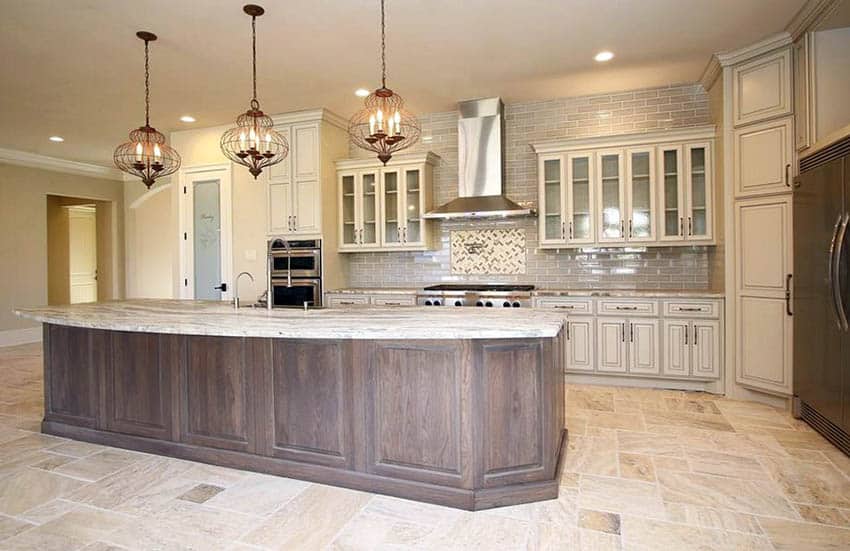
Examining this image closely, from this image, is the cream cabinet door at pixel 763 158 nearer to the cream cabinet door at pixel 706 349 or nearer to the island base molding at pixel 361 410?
the cream cabinet door at pixel 706 349

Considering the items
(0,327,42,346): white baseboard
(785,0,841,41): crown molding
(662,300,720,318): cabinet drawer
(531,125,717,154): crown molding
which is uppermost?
(785,0,841,41): crown molding

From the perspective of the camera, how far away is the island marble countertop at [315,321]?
230 cm

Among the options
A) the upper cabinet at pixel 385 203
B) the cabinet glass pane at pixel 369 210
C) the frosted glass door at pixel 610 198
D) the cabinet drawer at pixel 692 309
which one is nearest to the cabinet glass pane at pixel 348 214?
the upper cabinet at pixel 385 203

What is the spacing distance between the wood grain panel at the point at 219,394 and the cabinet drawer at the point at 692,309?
3.56 metres

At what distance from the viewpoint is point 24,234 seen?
7.64 metres

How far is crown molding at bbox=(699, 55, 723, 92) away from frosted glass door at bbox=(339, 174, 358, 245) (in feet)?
12.1

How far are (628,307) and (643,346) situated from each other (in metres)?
0.37

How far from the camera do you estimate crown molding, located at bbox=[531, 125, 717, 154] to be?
15.2 feet

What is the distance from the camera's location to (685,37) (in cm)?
393

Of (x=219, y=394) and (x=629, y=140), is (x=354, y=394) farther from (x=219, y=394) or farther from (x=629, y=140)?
(x=629, y=140)

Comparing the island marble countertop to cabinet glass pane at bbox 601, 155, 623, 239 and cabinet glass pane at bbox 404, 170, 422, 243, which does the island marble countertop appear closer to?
cabinet glass pane at bbox 601, 155, 623, 239

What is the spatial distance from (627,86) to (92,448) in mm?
5433

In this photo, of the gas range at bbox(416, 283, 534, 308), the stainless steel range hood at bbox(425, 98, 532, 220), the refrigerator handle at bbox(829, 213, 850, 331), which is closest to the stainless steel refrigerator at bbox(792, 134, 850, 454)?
the refrigerator handle at bbox(829, 213, 850, 331)

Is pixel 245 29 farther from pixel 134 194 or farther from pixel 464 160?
pixel 134 194
